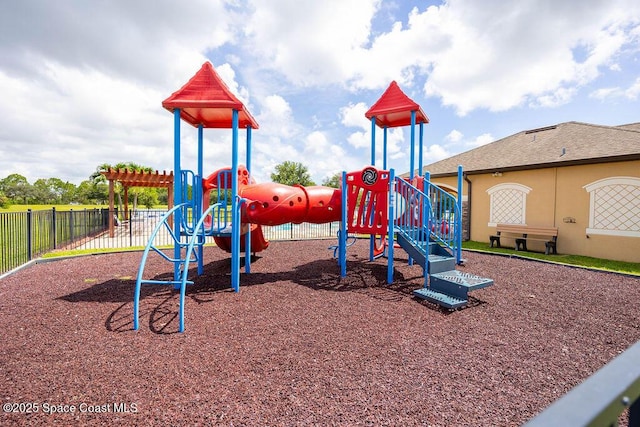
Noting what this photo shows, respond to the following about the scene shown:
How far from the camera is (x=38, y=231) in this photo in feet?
30.1

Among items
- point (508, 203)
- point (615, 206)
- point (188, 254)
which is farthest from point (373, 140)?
point (615, 206)

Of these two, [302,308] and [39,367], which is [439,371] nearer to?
[302,308]

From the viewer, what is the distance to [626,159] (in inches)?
342

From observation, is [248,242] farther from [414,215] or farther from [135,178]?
[135,178]

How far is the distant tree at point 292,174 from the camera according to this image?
47.7 m

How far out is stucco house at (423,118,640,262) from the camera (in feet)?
29.2

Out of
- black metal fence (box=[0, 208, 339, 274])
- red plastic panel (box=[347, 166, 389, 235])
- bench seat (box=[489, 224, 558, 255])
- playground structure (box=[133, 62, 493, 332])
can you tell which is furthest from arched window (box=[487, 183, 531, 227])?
black metal fence (box=[0, 208, 339, 274])

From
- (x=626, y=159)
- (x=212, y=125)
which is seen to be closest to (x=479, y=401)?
(x=212, y=125)

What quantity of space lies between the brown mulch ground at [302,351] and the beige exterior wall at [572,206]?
3864 mm

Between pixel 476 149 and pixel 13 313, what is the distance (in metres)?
18.2

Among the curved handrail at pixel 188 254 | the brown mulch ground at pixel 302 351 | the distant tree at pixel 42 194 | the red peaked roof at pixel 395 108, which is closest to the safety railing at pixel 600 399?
the brown mulch ground at pixel 302 351

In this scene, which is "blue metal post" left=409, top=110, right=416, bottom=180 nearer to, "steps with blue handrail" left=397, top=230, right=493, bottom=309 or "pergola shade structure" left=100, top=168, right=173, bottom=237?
"steps with blue handrail" left=397, top=230, right=493, bottom=309

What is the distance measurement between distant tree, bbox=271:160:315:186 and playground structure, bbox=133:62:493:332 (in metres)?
40.2

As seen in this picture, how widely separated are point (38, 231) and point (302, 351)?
10037 millimetres
